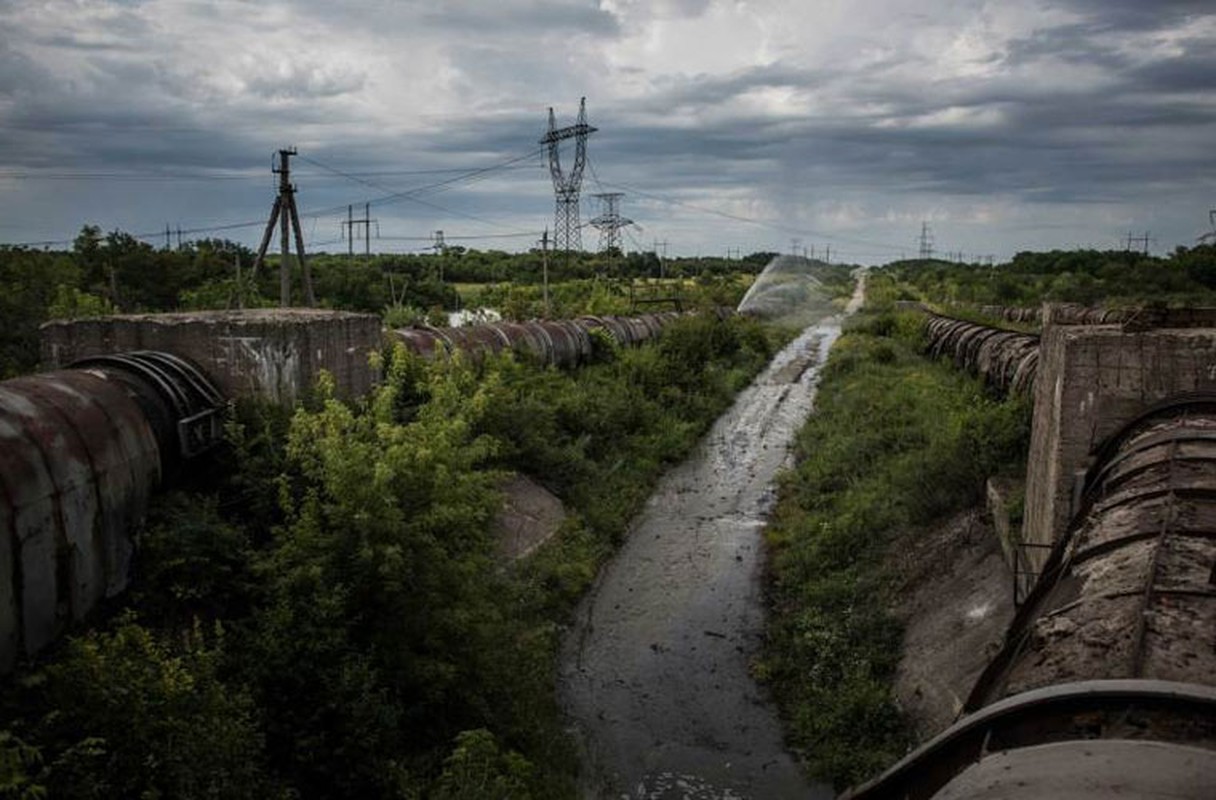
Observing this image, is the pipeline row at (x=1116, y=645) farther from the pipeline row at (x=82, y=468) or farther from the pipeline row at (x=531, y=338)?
the pipeline row at (x=531, y=338)

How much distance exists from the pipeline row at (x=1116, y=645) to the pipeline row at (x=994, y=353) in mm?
9402

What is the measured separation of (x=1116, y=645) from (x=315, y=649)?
228 inches

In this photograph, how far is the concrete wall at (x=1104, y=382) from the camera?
8875 mm

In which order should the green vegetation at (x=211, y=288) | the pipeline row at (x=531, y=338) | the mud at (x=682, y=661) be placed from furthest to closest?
the green vegetation at (x=211, y=288), the pipeline row at (x=531, y=338), the mud at (x=682, y=661)

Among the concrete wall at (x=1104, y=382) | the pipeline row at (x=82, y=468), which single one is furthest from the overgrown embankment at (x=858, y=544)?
the pipeline row at (x=82, y=468)

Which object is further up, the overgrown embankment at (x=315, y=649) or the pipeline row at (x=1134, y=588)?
the pipeline row at (x=1134, y=588)

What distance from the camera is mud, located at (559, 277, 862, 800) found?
386 inches

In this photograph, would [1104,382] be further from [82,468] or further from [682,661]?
[82,468]

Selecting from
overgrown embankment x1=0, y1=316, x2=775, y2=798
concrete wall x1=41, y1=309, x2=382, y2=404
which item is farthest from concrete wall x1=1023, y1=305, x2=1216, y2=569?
concrete wall x1=41, y1=309, x2=382, y2=404

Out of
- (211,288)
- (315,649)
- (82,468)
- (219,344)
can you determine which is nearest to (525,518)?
(219,344)

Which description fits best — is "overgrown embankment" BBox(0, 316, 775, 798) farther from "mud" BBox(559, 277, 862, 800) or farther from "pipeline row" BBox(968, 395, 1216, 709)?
"pipeline row" BBox(968, 395, 1216, 709)

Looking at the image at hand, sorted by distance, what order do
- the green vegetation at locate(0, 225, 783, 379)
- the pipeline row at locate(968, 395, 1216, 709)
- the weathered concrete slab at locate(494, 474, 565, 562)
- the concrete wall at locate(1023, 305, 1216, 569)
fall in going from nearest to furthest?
the pipeline row at locate(968, 395, 1216, 709)
the concrete wall at locate(1023, 305, 1216, 569)
the weathered concrete slab at locate(494, 474, 565, 562)
the green vegetation at locate(0, 225, 783, 379)

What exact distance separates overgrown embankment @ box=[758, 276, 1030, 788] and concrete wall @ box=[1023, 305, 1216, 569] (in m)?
2.76

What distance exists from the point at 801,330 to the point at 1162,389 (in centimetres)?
5883
